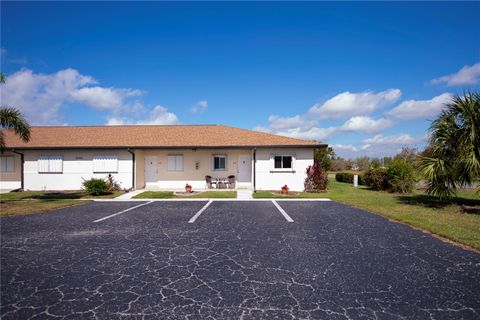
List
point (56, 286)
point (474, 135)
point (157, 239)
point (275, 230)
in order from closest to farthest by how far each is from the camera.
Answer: point (56, 286) → point (157, 239) → point (275, 230) → point (474, 135)

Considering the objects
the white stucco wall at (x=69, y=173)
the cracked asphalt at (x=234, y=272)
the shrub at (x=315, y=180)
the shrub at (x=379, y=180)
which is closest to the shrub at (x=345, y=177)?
the shrub at (x=379, y=180)

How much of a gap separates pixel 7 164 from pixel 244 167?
714 inches

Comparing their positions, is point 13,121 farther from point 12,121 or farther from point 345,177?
point 345,177

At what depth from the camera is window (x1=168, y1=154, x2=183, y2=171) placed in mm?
19078

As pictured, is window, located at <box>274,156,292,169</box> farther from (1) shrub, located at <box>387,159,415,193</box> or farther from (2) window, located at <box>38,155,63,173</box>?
(2) window, located at <box>38,155,63,173</box>

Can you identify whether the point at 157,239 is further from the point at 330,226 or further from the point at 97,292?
the point at 330,226

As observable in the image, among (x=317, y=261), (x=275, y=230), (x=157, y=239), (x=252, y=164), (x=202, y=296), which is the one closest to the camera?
(x=202, y=296)

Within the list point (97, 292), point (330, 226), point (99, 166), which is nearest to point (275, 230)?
point (330, 226)

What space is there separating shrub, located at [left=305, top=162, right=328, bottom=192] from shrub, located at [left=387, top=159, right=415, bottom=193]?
4915 millimetres

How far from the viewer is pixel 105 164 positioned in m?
18.3

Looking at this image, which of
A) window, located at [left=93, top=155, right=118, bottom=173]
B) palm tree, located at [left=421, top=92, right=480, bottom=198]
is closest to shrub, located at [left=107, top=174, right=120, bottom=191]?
window, located at [left=93, top=155, right=118, bottom=173]

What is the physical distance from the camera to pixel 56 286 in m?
4.12

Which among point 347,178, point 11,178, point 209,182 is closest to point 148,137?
point 209,182

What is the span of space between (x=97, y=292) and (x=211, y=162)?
1523 centimetres
